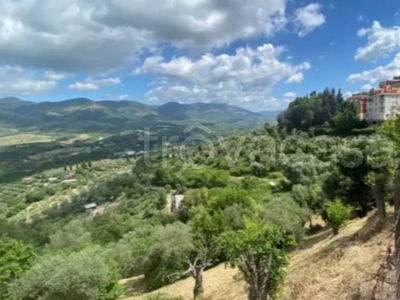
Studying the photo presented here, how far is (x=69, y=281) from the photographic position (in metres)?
18.0

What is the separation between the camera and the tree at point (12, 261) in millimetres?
23453

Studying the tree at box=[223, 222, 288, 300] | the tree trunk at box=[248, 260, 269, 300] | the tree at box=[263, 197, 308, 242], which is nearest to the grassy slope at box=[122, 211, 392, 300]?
the tree at box=[223, 222, 288, 300]

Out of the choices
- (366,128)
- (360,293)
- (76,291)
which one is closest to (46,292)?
(76,291)

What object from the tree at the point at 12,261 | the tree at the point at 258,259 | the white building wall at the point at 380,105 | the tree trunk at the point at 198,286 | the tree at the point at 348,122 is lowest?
the tree at the point at 12,261

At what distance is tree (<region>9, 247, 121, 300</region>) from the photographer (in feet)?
59.2

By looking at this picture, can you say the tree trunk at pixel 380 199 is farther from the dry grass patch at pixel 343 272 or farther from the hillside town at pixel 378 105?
the hillside town at pixel 378 105

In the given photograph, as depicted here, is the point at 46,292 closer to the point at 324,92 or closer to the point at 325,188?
the point at 325,188

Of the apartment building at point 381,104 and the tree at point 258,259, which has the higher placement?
the apartment building at point 381,104

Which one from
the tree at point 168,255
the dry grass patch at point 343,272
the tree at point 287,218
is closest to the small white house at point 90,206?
the tree at point 168,255

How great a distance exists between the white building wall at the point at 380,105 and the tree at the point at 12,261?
6545cm

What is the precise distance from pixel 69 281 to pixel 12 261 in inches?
356

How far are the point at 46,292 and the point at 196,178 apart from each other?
51.5 m

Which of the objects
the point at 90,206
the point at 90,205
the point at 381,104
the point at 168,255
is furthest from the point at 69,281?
the point at 90,205

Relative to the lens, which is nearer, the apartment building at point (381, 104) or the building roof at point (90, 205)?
the apartment building at point (381, 104)
